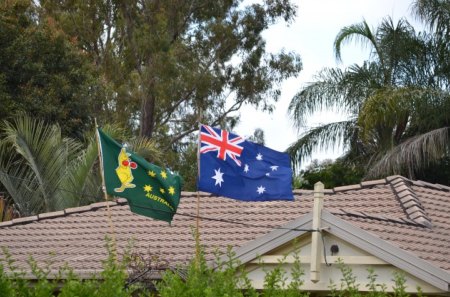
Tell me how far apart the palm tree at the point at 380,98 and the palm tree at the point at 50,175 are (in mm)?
8004

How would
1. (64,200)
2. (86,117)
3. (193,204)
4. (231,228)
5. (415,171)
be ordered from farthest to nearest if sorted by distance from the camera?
1. (86,117)
2. (415,171)
3. (64,200)
4. (193,204)
5. (231,228)

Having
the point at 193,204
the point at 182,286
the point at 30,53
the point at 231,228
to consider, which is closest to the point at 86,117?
the point at 30,53

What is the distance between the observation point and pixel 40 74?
32.2 m

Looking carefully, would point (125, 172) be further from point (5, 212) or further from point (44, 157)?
point (5, 212)

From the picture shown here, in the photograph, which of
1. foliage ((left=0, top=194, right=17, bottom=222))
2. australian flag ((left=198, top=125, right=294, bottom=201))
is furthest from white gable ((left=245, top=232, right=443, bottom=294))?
foliage ((left=0, top=194, right=17, bottom=222))

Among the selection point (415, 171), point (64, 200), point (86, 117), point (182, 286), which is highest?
point (86, 117)

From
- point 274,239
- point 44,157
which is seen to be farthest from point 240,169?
point 44,157

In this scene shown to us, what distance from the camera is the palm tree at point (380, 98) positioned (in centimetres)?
2883

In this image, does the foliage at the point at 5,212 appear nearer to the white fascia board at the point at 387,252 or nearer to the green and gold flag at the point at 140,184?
the green and gold flag at the point at 140,184

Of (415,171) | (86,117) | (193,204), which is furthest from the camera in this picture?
(86,117)

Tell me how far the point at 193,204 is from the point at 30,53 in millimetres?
14641

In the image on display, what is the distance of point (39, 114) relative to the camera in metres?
31.0

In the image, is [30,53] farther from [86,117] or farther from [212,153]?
[212,153]

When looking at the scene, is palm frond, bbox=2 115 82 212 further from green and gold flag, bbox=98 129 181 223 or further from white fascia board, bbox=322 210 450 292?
white fascia board, bbox=322 210 450 292
